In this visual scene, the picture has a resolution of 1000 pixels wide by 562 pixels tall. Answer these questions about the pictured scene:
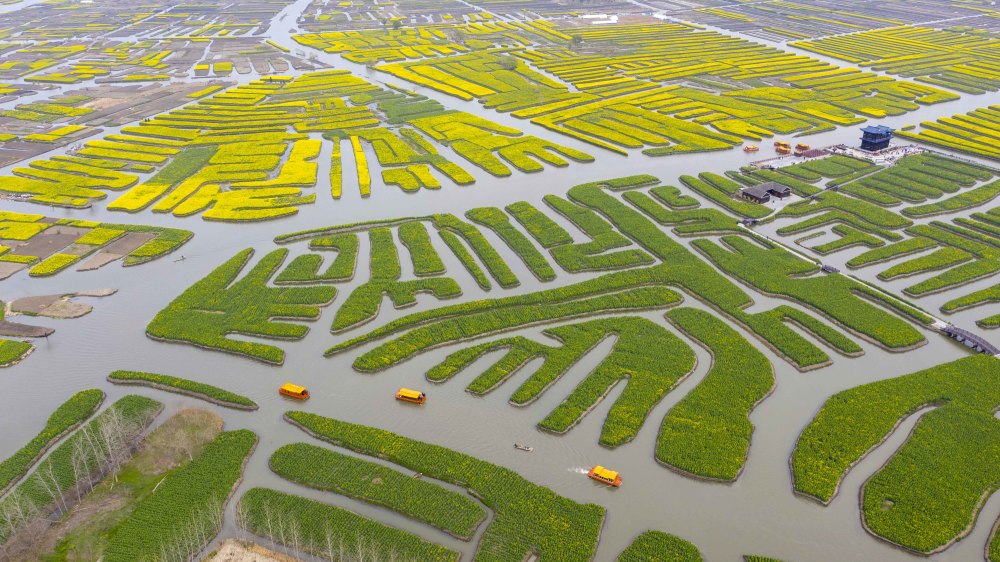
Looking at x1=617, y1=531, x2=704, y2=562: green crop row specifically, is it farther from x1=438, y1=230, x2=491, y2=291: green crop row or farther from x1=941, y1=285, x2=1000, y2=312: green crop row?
x1=941, y1=285, x2=1000, y2=312: green crop row

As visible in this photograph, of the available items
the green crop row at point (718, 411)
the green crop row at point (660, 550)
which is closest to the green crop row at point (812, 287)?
the green crop row at point (718, 411)

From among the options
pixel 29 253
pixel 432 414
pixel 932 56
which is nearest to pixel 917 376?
pixel 432 414

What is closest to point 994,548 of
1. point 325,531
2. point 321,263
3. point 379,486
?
point 379,486

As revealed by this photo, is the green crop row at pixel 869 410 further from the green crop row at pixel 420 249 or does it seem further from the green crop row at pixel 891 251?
the green crop row at pixel 420 249

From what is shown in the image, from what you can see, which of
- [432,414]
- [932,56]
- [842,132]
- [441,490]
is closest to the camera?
[441,490]

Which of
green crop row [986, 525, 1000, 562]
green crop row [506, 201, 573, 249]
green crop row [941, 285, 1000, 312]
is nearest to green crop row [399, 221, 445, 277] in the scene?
green crop row [506, 201, 573, 249]

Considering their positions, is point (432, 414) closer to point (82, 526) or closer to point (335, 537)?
point (335, 537)
